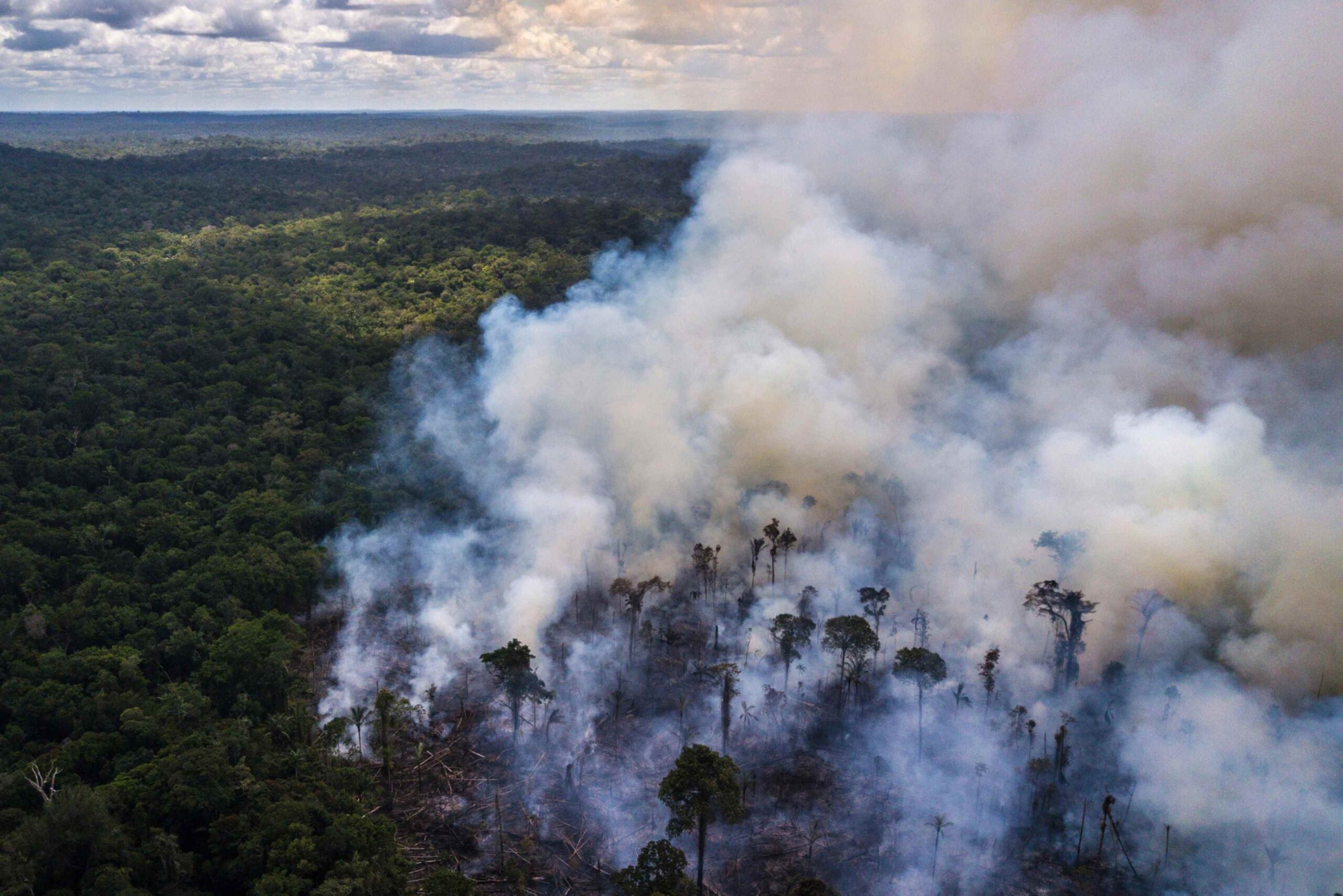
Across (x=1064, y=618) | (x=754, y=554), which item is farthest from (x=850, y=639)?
(x=754, y=554)

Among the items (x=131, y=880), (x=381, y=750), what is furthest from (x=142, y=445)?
(x=131, y=880)

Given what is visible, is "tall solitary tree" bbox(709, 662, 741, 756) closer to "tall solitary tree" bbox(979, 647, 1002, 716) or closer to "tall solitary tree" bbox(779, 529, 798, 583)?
"tall solitary tree" bbox(779, 529, 798, 583)

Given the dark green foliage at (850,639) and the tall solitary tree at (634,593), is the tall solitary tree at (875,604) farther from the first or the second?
the tall solitary tree at (634,593)

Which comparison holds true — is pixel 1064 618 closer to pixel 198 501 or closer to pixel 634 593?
pixel 634 593

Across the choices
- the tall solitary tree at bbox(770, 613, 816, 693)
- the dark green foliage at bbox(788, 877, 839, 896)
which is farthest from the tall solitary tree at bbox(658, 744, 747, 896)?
the tall solitary tree at bbox(770, 613, 816, 693)

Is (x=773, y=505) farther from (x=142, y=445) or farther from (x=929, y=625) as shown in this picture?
(x=142, y=445)

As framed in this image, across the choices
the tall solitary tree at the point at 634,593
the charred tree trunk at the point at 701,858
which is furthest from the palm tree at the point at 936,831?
the tall solitary tree at the point at 634,593
